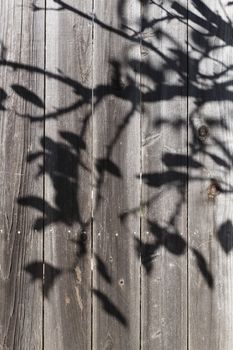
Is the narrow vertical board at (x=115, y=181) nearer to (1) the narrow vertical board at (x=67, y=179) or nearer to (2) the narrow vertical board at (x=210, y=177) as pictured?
(1) the narrow vertical board at (x=67, y=179)

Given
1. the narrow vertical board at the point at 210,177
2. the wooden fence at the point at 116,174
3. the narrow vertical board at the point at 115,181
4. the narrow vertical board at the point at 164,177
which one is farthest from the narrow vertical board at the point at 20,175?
the narrow vertical board at the point at 210,177

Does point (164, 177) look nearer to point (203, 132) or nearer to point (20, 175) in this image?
point (203, 132)

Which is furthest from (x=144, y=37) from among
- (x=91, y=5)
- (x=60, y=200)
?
(x=60, y=200)

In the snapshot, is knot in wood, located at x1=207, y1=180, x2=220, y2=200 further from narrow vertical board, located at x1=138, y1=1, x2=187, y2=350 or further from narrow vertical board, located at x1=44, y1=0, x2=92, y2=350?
narrow vertical board, located at x1=44, y1=0, x2=92, y2=350

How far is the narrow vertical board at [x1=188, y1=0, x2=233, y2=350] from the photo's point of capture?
73.4 inches

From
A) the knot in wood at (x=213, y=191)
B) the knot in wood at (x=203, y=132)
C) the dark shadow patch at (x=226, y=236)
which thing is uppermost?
the knot in wood at (x=203, y=132)

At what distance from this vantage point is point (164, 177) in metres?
1.86

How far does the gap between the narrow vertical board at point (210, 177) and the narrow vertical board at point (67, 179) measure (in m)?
0.37

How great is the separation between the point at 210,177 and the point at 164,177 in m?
0.16

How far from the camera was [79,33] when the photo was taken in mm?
1835

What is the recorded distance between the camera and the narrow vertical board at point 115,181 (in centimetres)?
184

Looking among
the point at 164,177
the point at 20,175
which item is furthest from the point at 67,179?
the point at 164,177

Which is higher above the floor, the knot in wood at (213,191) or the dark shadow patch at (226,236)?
the knot in wood at (213,191)

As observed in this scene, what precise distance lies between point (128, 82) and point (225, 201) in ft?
1.77
